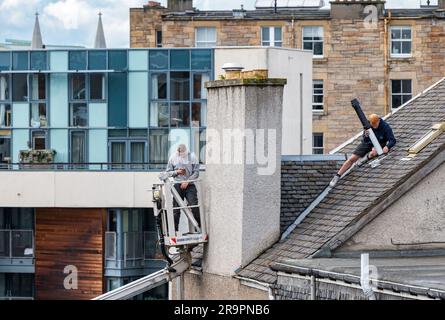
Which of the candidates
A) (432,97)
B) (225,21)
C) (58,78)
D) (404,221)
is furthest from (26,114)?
(404,221)

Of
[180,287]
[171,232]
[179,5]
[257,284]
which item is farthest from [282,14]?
[257,284]

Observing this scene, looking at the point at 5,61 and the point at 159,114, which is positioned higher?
the point at 5,61

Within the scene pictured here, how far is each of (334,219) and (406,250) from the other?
1.25 meters

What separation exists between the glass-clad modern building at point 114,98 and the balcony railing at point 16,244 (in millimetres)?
2922

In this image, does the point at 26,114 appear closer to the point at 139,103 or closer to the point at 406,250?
the point at 139,103

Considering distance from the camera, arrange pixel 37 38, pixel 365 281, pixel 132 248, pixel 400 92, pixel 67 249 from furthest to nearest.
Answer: pixel 400 92 → pixel 37 38 → pixel 67 249 → pixel 132 248 → pixel 365 281

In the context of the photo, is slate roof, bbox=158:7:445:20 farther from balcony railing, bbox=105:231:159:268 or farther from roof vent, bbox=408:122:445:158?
roof vent, bbox=408:122:445:158

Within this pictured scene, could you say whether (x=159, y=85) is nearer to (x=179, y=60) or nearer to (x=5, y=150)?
(x=179, y=60)

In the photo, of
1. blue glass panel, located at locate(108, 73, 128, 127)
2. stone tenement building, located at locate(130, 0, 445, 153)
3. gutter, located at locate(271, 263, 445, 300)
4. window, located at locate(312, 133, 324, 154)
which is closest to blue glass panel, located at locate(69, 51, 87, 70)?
blue glass panel, located at locate(108, 73, 128, 127)

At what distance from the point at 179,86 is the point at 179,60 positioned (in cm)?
90

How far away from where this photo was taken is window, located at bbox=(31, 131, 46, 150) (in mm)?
62844

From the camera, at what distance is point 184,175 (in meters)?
29.6

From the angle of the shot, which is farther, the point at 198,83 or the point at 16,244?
the point at 198,83

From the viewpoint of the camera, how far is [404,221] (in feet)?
90.4
